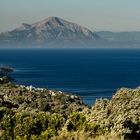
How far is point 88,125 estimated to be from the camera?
69.5 feet

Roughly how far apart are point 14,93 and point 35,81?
108m

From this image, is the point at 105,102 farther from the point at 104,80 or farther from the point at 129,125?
the point at 104,80

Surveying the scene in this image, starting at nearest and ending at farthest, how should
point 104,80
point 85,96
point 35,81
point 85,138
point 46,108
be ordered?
point 85,138
point 46,108
point 85,96
point 35,81
point 104,80

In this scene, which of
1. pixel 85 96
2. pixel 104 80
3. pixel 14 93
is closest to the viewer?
pixel 14 93

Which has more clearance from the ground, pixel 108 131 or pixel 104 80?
pixel 108 131

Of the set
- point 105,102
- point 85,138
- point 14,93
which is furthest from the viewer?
point 14,93

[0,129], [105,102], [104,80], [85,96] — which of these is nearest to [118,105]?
[105,102]

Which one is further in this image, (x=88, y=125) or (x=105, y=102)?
(x=105, y=102)

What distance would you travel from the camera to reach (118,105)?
2516cm

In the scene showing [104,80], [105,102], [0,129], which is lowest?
[104,80]

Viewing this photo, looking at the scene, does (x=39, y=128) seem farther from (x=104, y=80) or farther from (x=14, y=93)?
(x=104, y=80)

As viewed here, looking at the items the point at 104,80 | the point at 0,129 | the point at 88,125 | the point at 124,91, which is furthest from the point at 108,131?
the point at 104,80

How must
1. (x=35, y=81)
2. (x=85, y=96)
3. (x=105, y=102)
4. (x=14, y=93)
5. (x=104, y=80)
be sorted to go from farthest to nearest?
(x=104, y=80)
(x=35, y=81)
(x=85, y=96)
(x=14, y=93)
(x=105, y=102)

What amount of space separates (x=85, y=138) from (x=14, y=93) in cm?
5816
